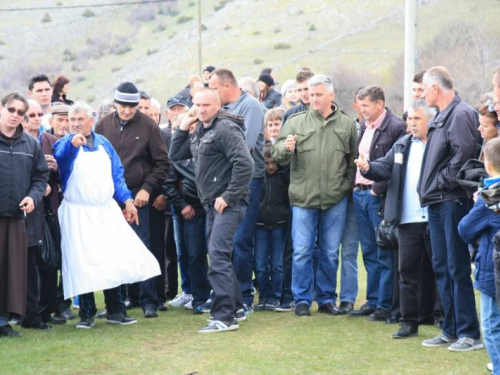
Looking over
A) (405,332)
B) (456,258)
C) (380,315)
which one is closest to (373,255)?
(380,315)

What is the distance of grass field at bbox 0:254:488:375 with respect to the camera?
7801 mm

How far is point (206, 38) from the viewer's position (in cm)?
6206

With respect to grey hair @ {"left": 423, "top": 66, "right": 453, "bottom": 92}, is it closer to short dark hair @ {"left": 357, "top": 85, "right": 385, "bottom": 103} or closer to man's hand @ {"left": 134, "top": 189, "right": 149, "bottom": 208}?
short dark hair @ {"left": 357, "top": 85, "right": 385, "bottom": 103}

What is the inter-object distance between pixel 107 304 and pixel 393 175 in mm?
3166

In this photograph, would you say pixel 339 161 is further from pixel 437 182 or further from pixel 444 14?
pixel 444 14

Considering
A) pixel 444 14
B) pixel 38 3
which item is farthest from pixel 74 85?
pixel 444 14

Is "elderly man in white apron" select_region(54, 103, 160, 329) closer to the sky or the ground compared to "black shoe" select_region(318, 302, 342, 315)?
closer to the sky

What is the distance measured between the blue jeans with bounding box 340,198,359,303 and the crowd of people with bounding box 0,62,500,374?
0.05 feet

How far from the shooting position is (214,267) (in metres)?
9.42

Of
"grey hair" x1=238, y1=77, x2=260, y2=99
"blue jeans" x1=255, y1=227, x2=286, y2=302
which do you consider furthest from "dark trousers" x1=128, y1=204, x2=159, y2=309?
"grey hair" x1=238, y1=77, x2=260, y2=99

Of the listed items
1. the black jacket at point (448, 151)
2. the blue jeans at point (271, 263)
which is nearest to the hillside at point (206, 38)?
the blue jeans at point (271, 263)

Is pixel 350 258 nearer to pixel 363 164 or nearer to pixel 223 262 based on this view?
pixel 223 262

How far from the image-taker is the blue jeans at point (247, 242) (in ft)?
34.0

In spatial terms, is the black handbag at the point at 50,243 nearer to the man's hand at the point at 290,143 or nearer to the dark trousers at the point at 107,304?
the dark trousers at the point at 107,304
